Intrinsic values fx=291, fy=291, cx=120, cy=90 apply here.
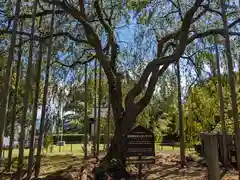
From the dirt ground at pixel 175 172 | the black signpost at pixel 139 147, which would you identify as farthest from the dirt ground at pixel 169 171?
the black signpost at pixel 139 147

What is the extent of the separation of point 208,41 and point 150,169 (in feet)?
13.5

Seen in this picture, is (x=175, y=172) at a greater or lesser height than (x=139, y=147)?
lesser

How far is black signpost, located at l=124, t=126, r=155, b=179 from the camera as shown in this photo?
6.73 meters

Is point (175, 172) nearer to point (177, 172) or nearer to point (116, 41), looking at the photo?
point (177, 172)

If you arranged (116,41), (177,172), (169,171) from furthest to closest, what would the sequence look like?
(116,41) < (169,171) < (177,172)

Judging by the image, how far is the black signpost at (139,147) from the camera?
265 inches

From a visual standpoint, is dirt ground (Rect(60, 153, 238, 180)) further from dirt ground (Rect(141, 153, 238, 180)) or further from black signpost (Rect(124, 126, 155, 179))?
black signpost (Rect(124, 126, 155, 179))

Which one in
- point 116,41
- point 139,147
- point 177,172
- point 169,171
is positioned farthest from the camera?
point 116,41

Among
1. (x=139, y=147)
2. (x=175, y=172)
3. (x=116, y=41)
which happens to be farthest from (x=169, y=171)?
(x=116, y=41)

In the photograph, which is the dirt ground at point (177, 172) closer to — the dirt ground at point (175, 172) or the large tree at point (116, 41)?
the dirt ground at point (175, 172)

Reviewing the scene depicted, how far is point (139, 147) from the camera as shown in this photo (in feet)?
22.2

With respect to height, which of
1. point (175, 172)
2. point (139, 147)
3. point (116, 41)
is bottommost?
point (175, 172)

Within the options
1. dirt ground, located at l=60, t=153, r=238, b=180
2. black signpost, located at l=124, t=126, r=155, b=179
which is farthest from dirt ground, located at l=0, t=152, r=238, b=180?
black signpost, located at l=124, t=126, r=155, b=179

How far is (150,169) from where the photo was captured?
28.4 feet
